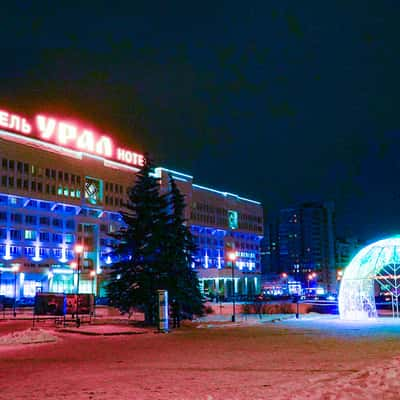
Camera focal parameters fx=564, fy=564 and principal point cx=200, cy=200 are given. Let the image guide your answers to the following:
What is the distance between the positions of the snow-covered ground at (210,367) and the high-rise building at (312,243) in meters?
164

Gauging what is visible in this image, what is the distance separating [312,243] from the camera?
191000 millimetres

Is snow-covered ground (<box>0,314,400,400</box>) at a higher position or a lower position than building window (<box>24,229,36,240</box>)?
lower

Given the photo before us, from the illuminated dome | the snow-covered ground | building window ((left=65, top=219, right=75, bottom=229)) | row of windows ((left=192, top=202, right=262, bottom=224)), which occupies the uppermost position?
row of windows ((left=192, top=202, right=262, bottom=224))

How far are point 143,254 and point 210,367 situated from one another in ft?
65.3

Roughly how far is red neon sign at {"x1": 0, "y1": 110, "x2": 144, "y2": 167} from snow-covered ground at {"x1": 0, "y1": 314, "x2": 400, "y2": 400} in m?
64.1

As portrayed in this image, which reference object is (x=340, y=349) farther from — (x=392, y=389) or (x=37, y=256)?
(x=37, y=256)

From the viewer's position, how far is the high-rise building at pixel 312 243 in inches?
7352

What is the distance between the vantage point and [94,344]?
23.2 metres

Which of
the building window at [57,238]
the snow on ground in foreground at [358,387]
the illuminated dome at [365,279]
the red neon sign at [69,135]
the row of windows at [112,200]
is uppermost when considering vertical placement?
the red neon sign at [69,135]

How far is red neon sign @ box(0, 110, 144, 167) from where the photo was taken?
8525cm

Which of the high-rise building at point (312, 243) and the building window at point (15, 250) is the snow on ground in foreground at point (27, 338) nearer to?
the building window at point (15, 250)

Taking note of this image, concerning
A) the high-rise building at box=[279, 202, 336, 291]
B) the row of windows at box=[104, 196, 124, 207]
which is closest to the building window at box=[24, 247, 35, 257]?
the row of windows at box=[104, 196, 124, 207]

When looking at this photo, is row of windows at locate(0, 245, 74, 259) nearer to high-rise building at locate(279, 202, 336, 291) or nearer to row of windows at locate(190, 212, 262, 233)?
row of windows at locate(190, 212, 262, 233)

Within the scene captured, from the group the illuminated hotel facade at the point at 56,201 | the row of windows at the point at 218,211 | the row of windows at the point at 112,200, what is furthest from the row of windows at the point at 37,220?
the row of windows at the point at 218,211
